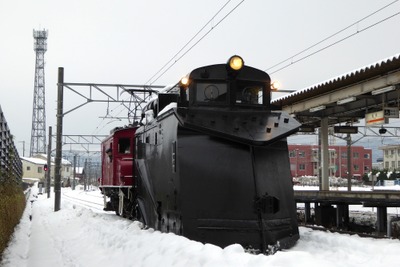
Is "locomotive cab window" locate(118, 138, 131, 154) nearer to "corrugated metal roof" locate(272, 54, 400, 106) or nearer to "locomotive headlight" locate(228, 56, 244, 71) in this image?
"corrugated metal roof" locate(272, 54, 400, 106)

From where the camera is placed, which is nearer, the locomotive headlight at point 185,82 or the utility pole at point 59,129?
the locomotive headlight at point 185,82

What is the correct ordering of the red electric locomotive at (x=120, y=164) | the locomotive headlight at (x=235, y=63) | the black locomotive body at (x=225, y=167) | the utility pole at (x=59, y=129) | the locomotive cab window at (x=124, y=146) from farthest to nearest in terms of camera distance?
the utility pole at (x=59, y=129), the locomotive cab window at (x=124, y=146), the red electric locomotive at (x=120, y=164), the locomotive headlight at (x=235, y=63), the black locomotive body at (x=225, y=167)

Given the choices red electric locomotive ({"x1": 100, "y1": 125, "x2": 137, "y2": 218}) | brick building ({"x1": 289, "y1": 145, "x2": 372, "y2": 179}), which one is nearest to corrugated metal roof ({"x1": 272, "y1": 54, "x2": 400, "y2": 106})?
red electric locomotive ({"x1": 100, "y1": 125, "x2": 137, "y2": 218})

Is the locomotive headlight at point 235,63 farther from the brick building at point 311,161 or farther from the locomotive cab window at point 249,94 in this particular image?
the brick building at point 311,161

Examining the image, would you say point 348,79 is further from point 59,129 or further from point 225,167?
point 59,129

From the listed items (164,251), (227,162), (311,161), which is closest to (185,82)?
(227,162)

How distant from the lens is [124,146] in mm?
16125

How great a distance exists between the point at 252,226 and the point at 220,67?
299 cm

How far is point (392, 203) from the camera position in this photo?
11.1m

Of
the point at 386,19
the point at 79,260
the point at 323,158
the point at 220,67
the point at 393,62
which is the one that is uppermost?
the point at 386,19

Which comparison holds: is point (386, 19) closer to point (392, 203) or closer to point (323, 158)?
point (392, 203)

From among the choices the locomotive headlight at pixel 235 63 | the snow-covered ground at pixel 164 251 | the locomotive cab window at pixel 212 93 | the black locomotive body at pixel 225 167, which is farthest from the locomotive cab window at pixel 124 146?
the locomotive headlight at pixel 235 63

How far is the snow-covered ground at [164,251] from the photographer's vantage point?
5.67 m

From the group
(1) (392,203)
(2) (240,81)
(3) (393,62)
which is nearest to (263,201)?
(2) (240,81)
